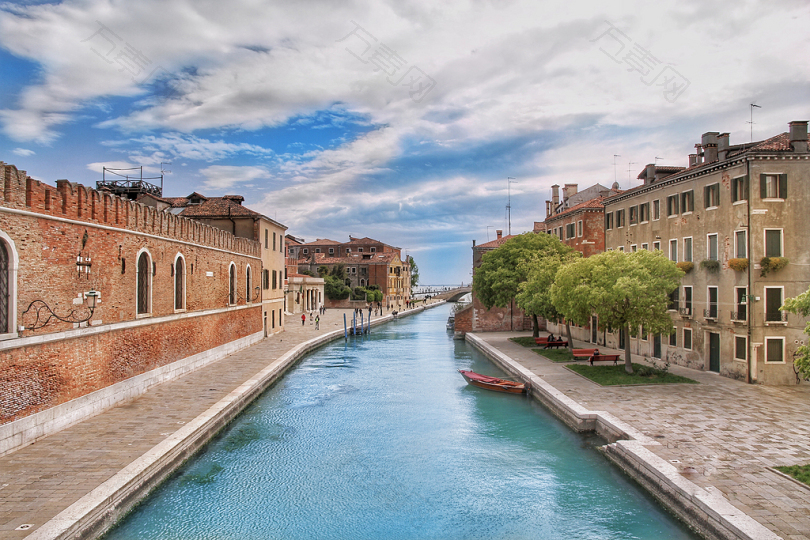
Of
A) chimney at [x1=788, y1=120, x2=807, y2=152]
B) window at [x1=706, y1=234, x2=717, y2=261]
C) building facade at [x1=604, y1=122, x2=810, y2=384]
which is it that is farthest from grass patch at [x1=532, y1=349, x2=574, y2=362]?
chimney at [x1=788, y1=120, x2=807, y2=152]

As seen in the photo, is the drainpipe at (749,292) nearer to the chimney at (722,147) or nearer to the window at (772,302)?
the window at (772,302)

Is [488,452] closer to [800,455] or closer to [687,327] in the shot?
[800,455]

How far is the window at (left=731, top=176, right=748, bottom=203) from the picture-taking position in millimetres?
19516

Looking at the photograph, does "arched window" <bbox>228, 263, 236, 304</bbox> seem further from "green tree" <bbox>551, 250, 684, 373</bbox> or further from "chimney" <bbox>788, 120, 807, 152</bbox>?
"chimney" <bbox>788, 120, 807, 152</bbox>

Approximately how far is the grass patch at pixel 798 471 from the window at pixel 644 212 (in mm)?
17432

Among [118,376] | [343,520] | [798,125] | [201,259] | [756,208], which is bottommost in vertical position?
[343,520]

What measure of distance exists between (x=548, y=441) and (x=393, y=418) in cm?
Result: 542

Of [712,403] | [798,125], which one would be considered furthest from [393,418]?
[798,125]

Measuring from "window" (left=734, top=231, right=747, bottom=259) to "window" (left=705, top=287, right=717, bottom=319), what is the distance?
1.88 meters

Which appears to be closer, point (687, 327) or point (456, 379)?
point (687, 327)

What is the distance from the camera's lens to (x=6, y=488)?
948cm

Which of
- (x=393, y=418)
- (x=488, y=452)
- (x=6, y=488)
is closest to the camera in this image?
(x=6, y=488)

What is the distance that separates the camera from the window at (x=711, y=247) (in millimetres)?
21438

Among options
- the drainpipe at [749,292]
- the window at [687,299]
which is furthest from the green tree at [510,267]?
the drainpipe at [749,292]
